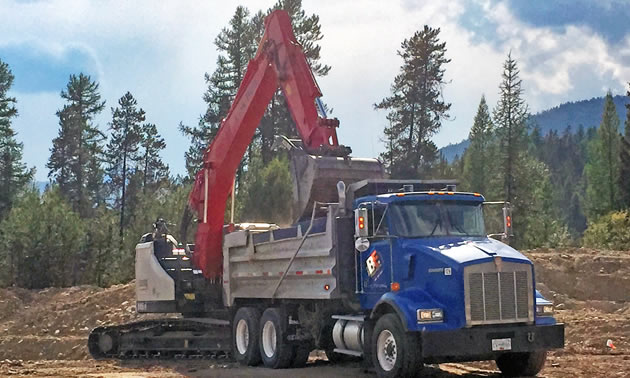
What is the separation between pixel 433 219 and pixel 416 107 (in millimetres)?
41611

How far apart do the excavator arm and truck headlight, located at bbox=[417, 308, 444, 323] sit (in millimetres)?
6852

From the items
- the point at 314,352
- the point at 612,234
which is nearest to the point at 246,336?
the point at 314,352

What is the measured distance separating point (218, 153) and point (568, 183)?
131684mm

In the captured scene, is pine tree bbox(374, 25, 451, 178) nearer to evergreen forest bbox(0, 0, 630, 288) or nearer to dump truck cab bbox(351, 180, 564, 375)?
evergreen forest bbox(0, 0, 630, 288)

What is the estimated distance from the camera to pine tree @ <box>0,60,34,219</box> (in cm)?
6109

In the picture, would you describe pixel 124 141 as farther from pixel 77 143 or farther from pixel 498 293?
pixel 498 293

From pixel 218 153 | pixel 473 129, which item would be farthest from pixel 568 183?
pixel 218 153

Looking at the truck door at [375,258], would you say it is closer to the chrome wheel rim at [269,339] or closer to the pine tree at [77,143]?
the chrome wheel rim at [269,339]

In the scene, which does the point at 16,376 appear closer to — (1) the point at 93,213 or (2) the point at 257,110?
(2) the point at 257,110

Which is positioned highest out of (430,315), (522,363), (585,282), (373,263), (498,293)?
(373,263)

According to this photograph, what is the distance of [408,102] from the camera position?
5531cm

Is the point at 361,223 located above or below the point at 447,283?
above

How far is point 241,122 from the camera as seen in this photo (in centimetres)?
1983

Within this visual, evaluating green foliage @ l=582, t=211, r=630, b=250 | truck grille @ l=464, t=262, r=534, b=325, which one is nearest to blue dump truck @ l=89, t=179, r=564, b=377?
truck grille @ l=464, t=262, r=534, b=325
